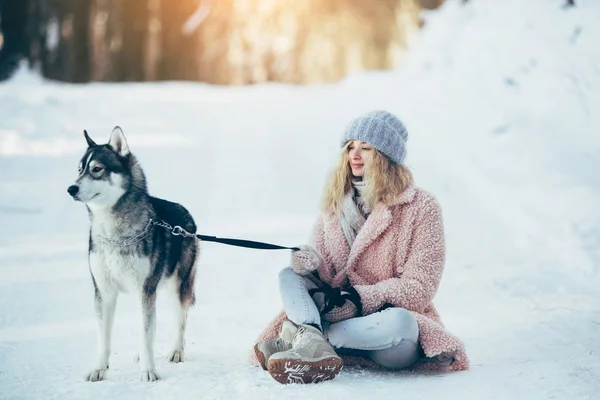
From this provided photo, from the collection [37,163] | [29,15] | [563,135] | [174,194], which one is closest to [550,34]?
[563,135]

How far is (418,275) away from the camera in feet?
13.5

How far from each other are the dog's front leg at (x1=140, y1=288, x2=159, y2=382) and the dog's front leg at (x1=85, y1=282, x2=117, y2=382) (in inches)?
7.3

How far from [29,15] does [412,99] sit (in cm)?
1450

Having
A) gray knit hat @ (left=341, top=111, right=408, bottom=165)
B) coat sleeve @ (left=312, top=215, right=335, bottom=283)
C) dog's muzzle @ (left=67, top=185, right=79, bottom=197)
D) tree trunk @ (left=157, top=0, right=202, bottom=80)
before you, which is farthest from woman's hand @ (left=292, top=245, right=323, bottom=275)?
tree trunk @ (left=157, top=0, right=202, bottom=80)

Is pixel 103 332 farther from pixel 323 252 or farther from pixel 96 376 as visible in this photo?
pixel 323 252

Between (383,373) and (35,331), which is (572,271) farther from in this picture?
(35,331)

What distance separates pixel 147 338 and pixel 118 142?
104 centimetres

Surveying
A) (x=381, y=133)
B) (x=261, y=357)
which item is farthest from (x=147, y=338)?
(x=381, y=133)

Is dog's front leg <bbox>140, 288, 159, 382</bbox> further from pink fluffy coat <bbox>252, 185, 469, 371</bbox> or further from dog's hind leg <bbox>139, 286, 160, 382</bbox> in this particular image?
pink fluffy coat <bbox>252, 185, 469, 371</bbox>

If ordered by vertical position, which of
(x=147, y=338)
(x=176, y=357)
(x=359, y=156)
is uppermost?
(x=359, y=156)

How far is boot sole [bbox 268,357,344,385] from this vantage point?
370cm

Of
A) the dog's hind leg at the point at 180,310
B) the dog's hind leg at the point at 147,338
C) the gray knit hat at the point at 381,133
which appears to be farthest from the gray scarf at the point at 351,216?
the dog's hind leg at the point at 147,338

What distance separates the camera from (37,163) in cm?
1163

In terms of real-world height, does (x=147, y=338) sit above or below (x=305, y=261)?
below
